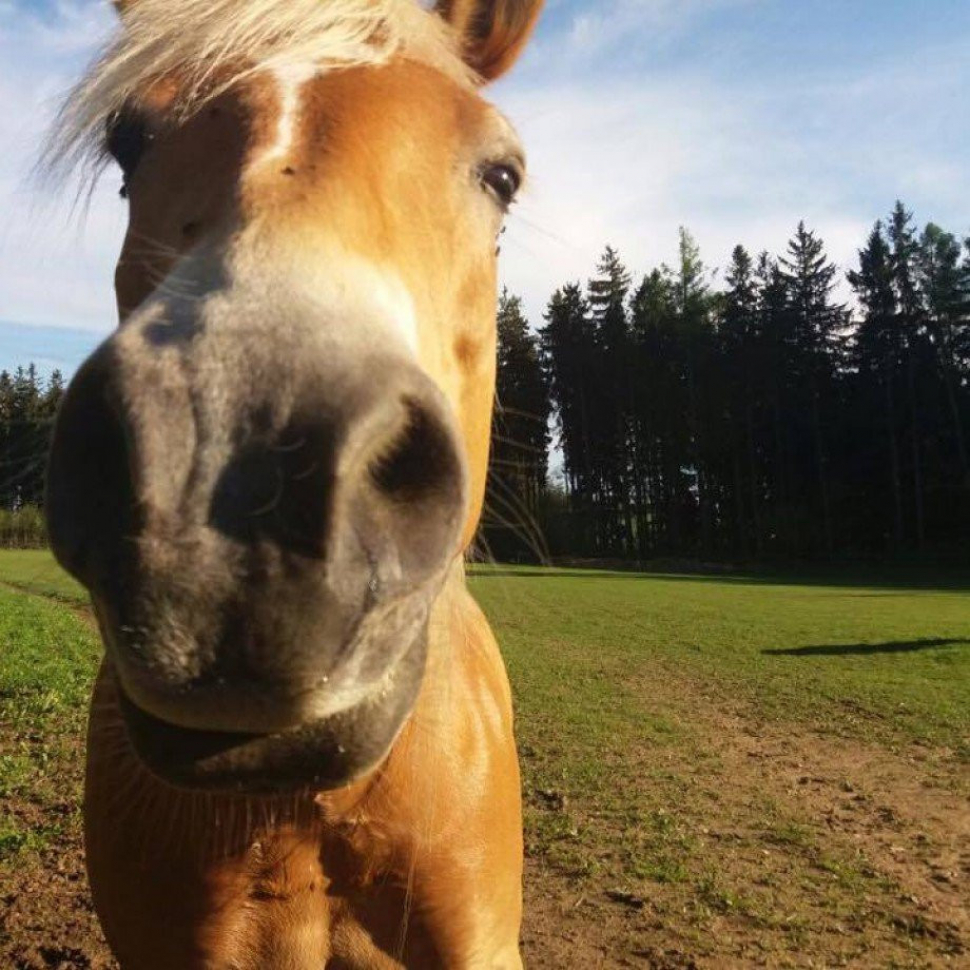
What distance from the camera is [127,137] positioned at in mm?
2307

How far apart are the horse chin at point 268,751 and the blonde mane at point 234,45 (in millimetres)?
1457

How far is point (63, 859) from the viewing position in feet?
19.1

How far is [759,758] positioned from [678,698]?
2.91 m

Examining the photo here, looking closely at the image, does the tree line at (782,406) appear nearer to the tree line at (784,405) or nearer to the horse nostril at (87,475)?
the tree line at (784,405)

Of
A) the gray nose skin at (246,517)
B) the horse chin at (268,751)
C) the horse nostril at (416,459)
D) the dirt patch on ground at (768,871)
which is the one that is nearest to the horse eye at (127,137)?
the gray nose skin at (246,517)

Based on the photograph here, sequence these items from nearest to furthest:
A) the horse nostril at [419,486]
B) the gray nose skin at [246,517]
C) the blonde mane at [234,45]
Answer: the gray nose skin at [246,517] < the horse nostril at [419,486] < the blonde mane at [234,45]

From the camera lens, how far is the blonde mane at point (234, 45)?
2.12 metres

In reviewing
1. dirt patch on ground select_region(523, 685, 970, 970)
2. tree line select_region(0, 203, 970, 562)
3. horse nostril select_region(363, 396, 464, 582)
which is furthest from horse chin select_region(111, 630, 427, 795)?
tree line select_region(0, 203, 970, 562)

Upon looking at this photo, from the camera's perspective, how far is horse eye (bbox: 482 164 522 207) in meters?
2.35

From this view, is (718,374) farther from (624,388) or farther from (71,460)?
(71,460)

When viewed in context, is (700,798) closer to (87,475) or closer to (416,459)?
(416,459)

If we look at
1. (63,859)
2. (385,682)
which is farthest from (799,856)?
A: (385,682)

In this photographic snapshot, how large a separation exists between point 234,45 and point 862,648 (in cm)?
1592

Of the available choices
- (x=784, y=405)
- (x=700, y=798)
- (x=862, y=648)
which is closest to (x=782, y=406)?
(x=784, y=405)
